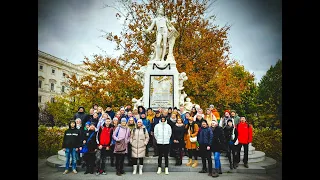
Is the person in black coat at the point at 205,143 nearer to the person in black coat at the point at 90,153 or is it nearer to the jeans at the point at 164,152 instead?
the jeans at the point at 164,152

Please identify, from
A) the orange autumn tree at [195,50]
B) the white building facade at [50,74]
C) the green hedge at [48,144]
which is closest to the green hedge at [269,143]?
the orange autumn tree at [195,50]

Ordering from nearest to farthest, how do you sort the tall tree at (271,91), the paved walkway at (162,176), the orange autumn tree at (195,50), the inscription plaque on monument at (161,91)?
the paved walkway at (162,176), the inscription plaque on monument at (161,91), the orange autumn tree at (195,50), the tall tree at (271,91)

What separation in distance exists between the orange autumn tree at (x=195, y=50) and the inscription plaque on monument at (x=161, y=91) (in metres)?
5.58

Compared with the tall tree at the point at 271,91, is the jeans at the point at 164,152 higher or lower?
lower

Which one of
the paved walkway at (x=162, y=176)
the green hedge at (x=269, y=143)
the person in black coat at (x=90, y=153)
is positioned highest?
the person in black coat at (x=90, y=153)

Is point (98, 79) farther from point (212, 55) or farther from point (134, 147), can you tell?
point (134, 147)

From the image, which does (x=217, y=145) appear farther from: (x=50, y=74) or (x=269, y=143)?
(x=50, y=74)

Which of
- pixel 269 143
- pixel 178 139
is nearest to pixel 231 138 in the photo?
pixel 178 139

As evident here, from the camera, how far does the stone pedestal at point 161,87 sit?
1162 centimetres

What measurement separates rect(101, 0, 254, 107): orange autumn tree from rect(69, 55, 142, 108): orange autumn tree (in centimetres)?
88
